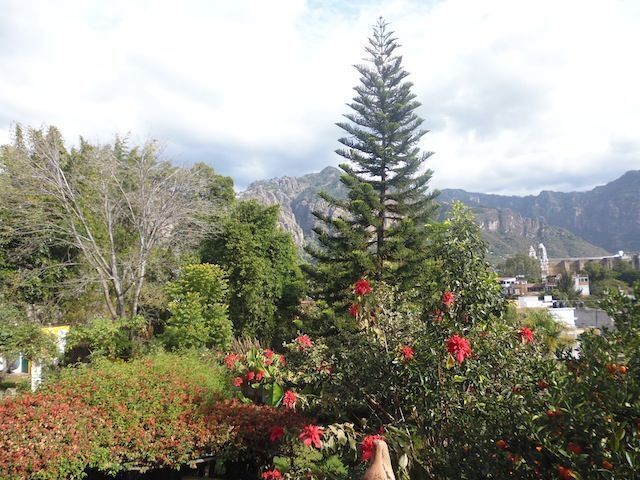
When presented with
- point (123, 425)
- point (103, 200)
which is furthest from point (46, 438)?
Result: point (103, 200)

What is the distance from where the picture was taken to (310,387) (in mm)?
4375

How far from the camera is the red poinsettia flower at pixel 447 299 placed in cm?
254

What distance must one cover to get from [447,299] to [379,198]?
27.5 feet

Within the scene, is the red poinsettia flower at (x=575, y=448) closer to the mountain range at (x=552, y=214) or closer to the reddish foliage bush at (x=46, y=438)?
the reddish foliage bush at (x=46, y=438)

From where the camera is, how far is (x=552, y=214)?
116812 mm

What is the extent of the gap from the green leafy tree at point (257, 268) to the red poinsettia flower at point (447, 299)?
8.37m

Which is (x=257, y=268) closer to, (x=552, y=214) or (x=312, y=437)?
(x=312, y=437)

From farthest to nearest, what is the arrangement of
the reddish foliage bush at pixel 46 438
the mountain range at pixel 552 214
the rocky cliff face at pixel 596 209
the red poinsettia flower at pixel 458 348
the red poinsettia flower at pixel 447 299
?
the rocky cliff face at pixel 596 209, the mountain range at pixel 552 214, the reddish foliage bush at pixel 46 438, the red poinsettia flower at pixel 447 299, the red poinsettia flower at pixel 458 348

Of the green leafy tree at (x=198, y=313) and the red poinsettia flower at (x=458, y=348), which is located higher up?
the red poinsettia flower at (x=458, y=348)

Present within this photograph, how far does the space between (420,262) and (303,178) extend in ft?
368

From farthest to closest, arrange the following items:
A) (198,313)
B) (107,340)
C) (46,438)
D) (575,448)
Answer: (198,313), (107,340), (46,438), (575,448)

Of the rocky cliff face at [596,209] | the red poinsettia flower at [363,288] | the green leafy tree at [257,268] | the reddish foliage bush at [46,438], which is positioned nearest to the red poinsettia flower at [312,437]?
the red poinsettia flower at [363,288]

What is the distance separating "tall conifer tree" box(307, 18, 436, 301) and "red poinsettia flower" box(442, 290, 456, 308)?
740 centimetres

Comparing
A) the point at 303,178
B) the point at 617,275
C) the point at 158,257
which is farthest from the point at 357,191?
the point at 303,178
